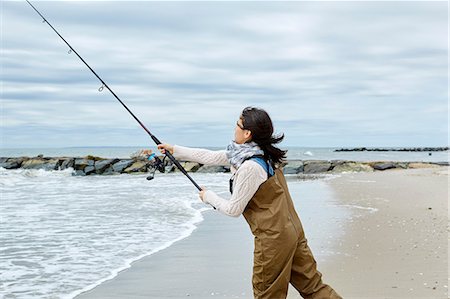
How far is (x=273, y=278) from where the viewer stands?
3.13 m

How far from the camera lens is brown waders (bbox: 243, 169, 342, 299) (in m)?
3.05

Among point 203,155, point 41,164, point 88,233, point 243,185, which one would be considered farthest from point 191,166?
point 243,185

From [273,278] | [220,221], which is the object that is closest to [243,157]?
[273,278]

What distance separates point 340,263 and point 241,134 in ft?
10.4

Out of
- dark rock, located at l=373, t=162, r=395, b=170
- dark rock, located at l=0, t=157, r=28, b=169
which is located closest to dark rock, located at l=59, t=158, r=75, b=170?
dark rock, located at l=0, t=157, r=28, b=169

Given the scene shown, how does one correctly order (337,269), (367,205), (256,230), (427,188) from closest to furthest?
1. (256,230)
2. (337,269)
3. (367,205)
4. (427,188)

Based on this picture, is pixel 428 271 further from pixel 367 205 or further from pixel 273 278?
pixel 367 205

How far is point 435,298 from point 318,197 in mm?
9028

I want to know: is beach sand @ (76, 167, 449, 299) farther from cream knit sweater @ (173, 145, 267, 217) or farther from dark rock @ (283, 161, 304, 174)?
dark rock @ (283, 161, 304, 174)

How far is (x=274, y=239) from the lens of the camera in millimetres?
3043

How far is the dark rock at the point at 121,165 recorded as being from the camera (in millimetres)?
30922

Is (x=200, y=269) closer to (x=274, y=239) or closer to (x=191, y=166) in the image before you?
(x=274, y=239)

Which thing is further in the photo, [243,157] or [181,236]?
[181,236]

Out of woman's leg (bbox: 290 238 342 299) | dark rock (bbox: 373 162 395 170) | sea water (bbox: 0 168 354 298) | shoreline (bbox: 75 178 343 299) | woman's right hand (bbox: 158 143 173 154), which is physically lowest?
dark rock (bbox: 373 162 395 170)
